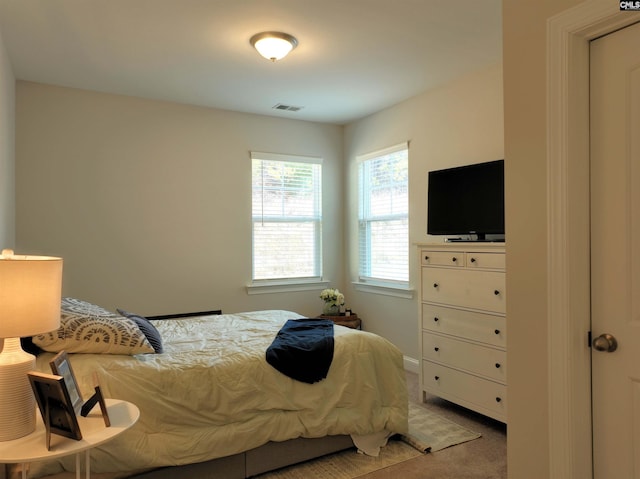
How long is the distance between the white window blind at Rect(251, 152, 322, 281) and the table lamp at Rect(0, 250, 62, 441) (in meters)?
3.33

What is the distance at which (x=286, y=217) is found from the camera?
521 cm

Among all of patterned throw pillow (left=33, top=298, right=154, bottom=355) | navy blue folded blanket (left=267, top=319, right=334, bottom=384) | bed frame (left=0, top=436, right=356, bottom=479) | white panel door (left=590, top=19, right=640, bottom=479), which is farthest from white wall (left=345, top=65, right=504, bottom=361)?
patterned throw pillow (left=33, top=298, right=154, bottom=355)

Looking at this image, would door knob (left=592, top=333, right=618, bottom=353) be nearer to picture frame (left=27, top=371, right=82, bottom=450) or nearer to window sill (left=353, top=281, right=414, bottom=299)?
picture frame (left=27, top=371, right=82, bottom=450)

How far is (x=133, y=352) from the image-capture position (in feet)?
8.13

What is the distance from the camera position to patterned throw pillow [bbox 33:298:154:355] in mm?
2297

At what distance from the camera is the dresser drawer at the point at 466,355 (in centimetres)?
311

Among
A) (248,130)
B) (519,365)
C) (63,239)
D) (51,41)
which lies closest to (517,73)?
(519,365)

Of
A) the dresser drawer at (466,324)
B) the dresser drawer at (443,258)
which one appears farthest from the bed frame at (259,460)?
the dresser drawer at (443,258)

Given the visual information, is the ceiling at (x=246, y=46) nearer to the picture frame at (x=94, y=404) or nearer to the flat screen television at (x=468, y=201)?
the flat screen television at (x=468, y=201)

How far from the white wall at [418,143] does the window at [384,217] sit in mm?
109

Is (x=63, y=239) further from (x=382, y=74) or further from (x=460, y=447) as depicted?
(x=460, y=447)

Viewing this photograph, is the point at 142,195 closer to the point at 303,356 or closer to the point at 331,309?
the point at 331,309

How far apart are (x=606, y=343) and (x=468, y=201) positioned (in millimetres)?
2201

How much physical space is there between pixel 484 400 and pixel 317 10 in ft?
9.17
